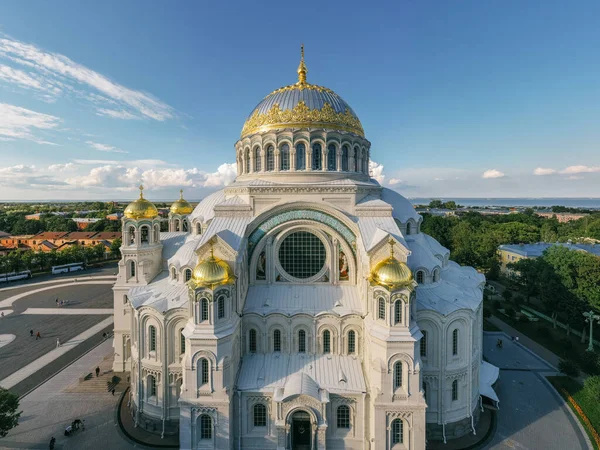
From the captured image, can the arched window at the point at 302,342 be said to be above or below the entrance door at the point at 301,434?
above

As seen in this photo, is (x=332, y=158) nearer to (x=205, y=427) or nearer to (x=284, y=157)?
(x=284, y=157)

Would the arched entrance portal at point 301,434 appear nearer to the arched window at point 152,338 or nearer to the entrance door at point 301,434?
the entrance door at point 301,434

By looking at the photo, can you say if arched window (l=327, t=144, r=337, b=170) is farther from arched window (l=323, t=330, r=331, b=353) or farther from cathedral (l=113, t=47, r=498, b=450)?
arched window (l=323, t=330, r=331, b=353)

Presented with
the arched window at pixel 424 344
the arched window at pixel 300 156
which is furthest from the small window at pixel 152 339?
the arched window at pixel 424 344

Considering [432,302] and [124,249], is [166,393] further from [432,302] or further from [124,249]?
[432,302]

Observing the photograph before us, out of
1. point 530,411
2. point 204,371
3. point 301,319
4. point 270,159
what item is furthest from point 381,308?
point 270,159

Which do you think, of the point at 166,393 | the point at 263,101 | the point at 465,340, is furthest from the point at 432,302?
the point at 263,101

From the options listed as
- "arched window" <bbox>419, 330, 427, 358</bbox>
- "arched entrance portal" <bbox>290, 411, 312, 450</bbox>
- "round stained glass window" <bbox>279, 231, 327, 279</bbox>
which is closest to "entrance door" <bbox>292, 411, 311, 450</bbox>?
"arched entrance portal" <bbox>290, 411, 312, 450</bbox>
